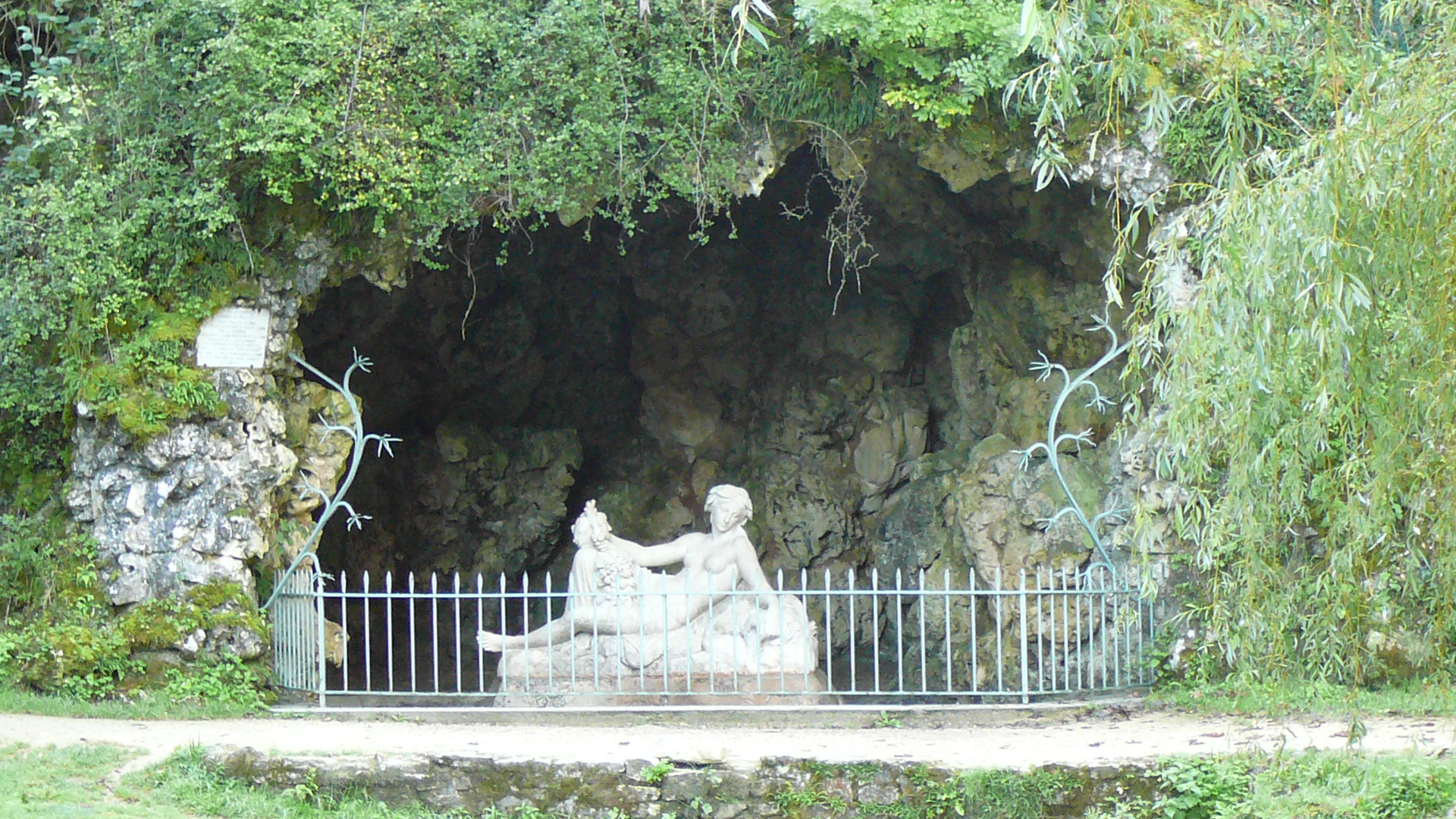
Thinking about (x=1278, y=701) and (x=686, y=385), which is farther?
(x=686, y=385)

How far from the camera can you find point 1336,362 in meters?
3.99

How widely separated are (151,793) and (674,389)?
5.72 meters

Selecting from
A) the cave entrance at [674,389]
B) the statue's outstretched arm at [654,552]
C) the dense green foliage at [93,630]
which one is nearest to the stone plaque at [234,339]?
the dense green foliage at [93,630]

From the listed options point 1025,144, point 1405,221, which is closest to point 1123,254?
point 1405,221

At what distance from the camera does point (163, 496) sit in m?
7.46

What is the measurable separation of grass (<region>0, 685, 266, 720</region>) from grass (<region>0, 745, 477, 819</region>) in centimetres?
82

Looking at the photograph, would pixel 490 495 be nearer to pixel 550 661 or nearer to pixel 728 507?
pixel 728 507

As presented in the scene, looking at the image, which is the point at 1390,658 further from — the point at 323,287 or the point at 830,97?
the point at 323,287

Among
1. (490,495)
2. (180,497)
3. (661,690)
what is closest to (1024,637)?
(661,690)

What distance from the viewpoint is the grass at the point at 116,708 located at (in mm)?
6926

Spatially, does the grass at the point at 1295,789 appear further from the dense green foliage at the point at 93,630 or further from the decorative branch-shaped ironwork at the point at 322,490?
the dense green foliage at the point at 93,630

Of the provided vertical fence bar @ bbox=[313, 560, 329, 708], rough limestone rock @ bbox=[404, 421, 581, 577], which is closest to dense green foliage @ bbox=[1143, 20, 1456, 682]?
vertical fence bar @ bbox=[313, 560, 329, 708]

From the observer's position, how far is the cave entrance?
9.82m

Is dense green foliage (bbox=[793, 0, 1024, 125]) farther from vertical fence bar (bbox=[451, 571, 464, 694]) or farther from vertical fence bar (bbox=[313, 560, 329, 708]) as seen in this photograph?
vertical fence bar (bbox=[313, 560, 329, 708])
